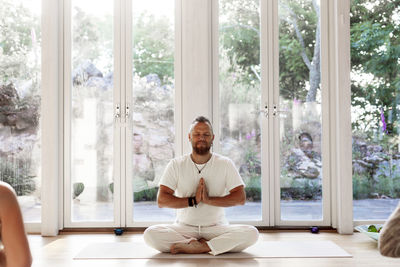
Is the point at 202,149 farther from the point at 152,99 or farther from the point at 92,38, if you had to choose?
the point at 92,38

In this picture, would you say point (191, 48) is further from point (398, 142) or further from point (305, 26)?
point (398, 142)

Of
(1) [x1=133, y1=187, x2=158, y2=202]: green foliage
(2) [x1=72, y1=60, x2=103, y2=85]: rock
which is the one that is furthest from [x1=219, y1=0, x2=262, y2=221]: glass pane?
(2) [x1=72, y1=60, x2=103, y2=85]: rock

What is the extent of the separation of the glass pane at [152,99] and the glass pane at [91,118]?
0.27m

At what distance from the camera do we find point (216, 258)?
352 centimetres

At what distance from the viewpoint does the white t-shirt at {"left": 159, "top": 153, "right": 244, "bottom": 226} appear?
3809 millimetres

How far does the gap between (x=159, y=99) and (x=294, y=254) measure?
209cm

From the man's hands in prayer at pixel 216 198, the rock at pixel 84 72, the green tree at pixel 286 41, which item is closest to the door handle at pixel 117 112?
the rock at pixel 84 72

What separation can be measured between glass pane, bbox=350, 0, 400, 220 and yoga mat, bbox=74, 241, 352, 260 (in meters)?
0.98

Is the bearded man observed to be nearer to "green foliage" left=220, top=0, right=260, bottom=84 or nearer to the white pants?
the white pants

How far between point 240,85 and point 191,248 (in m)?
1.89

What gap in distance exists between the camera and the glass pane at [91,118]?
15.8ft

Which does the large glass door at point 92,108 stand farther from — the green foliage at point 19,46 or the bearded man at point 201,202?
the bearded man at point 201,202

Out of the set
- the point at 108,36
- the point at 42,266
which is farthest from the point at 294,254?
the point at 108,36

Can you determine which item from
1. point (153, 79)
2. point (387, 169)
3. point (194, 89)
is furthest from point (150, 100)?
point (387, 169)
